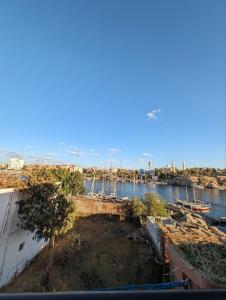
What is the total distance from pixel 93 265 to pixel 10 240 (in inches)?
219

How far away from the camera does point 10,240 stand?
11383 mm

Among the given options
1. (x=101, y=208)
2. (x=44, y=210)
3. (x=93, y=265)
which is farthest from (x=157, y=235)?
(x=101, y=208)

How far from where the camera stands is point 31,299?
0.80 metres

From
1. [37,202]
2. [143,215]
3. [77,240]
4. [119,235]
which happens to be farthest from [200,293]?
[143,215]

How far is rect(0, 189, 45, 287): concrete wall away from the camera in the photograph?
10578 mm

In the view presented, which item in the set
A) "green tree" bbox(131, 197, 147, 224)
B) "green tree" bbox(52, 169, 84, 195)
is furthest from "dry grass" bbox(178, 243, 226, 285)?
"green tree" bbox(52, 169, 84, 195)

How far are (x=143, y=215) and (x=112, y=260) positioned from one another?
345 inches

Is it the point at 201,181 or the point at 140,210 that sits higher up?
the point at 201,181

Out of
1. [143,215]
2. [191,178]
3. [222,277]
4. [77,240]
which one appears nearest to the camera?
[222,277]

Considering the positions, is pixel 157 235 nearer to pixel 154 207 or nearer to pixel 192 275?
pixel 192 275

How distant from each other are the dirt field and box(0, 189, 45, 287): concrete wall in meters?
0.65

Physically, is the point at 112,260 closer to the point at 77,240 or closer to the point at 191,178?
the point at 77,240

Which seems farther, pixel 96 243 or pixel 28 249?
pixel 96 243

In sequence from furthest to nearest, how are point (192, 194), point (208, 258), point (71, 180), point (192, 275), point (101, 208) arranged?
1. point (192, 194)
2. point (71, 180)
3. point (101, 208)
4. point (208, 258)
5. point (192, 275)
